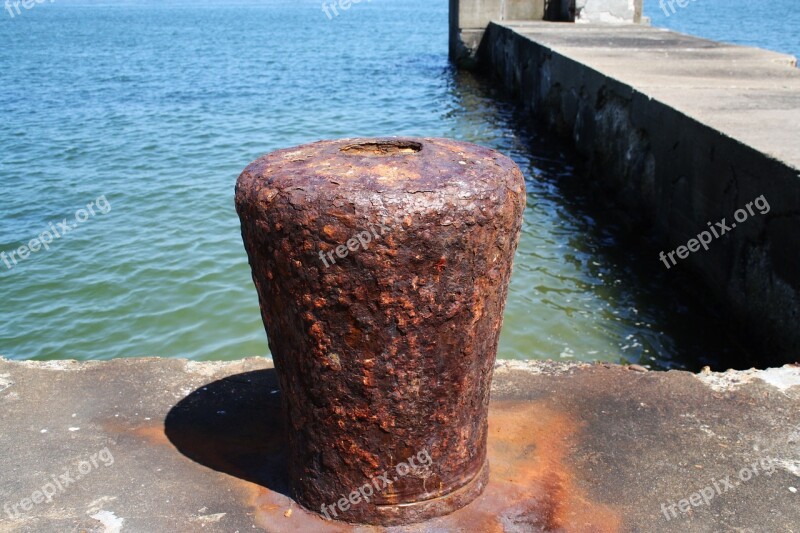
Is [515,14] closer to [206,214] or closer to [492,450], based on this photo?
[206,214]

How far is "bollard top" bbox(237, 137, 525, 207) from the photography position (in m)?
2.05

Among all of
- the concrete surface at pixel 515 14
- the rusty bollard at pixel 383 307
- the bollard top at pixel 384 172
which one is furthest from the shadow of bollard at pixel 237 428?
the concrete surface at pixel 515 14

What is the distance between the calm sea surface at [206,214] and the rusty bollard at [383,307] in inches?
109

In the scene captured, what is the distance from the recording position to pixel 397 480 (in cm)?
234

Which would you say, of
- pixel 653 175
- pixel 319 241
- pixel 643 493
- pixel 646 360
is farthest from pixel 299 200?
pixel 653 175

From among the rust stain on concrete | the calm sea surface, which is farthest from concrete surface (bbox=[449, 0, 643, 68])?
the rust stain on concrete

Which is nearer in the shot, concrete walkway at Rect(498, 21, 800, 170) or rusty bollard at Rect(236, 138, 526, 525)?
rusty bollard at Rect(236, 138, 526, 525)

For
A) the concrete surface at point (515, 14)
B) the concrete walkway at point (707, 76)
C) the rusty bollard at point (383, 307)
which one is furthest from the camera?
the concrete surface at point (515, 14)

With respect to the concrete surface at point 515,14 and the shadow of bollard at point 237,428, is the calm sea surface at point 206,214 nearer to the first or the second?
the concrete surface at point 515,14

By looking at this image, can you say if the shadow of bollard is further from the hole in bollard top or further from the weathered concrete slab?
the hole in bollard top

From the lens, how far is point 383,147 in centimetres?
251

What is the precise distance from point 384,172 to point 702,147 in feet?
12.6

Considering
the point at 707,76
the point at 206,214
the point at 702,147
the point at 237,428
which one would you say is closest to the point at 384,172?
the point at 237,428

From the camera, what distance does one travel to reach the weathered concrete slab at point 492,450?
2400mm
